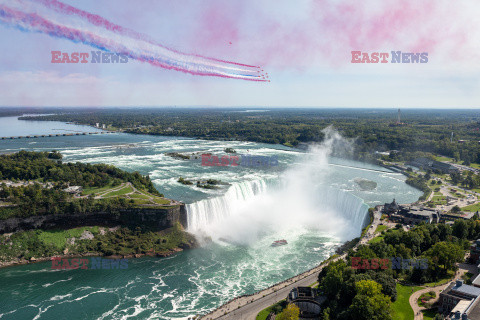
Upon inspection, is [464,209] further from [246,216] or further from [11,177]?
[11,177]

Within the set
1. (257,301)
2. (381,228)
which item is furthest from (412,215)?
(257,301)

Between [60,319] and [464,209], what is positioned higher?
[464,209]

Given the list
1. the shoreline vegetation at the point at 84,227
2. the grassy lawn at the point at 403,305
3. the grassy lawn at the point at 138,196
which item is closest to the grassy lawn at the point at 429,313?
the grassy lawn at the point at 403,305

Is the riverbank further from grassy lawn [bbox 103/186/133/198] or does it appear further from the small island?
the small island

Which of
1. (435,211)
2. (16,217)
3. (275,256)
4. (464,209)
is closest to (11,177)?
(16,217)

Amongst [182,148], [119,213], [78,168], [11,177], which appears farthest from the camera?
[182,148]

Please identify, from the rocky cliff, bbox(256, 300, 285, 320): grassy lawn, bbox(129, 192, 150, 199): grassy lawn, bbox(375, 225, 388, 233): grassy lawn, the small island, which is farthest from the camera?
the small island

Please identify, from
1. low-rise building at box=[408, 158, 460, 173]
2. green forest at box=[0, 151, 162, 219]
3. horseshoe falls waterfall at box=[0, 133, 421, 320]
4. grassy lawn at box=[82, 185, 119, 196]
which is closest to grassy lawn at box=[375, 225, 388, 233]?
horseshoe falls waterfall at box=[0, 133, 421, 320]
